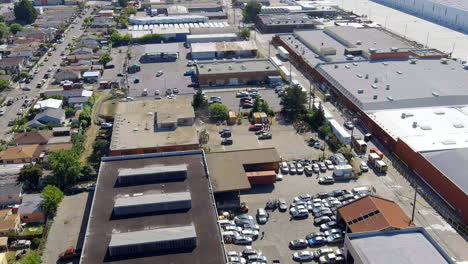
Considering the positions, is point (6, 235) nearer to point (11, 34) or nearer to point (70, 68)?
point (70, 68)

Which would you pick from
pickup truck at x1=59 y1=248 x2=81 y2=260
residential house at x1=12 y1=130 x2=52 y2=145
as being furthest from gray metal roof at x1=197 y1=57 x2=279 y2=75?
pickup truck at x1=59 y1=248 x2=81 y2=260

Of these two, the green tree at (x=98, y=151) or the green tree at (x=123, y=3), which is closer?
the green tree at (x=98, y=151)

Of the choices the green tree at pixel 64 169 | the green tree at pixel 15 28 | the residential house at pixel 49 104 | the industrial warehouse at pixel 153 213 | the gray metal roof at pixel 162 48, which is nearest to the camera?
the industrial warehouse at pixel 153 213

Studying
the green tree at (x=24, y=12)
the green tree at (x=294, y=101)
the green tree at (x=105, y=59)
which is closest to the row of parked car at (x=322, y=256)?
the green tree at (x=294, y=101)

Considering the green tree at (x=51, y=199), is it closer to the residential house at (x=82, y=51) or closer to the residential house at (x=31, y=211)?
the residential house at (x=31, y=211)

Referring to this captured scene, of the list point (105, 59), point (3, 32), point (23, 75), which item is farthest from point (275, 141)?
point (3, 32)

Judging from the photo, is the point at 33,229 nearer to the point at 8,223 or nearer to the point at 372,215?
the point at 8,223
